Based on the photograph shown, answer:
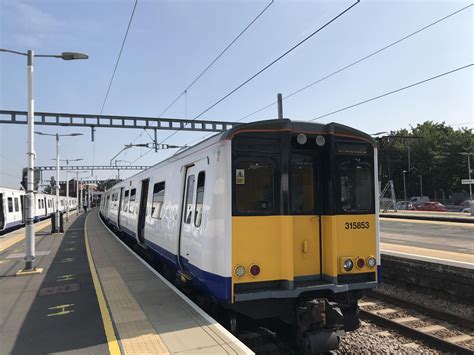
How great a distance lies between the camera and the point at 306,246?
241 inches

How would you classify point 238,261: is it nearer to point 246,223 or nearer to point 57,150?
point 246,223

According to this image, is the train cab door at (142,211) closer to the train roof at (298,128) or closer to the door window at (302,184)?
the door window at (302,184)

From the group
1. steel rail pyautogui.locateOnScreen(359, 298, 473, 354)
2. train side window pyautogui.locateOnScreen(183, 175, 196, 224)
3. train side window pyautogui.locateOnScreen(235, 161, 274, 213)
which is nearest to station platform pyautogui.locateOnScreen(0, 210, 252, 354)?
train side window pyautogui.locateOnScreen(183, 175, 196, 224)

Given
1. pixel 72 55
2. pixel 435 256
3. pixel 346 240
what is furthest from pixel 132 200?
pixel 346 240

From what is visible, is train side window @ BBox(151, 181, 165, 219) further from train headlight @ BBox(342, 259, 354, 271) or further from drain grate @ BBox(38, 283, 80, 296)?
train headlight @ BBox(342, 259, 354, 271)

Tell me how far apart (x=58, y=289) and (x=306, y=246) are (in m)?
5.61

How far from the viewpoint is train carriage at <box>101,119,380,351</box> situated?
5.65 metres

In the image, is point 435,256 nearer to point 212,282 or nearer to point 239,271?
point 239,271

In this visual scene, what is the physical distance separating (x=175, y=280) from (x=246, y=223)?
4.22 metres

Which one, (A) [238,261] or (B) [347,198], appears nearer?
(A) [238,261]

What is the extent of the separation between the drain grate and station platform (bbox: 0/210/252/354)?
0.02 metres

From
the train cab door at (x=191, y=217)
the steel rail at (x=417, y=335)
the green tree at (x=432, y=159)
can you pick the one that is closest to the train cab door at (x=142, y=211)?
the train cab door at (x=191, y=217)

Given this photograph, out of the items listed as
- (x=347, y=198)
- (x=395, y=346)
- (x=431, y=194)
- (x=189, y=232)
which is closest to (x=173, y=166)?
(x=189, y=232)

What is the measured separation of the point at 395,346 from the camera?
6715 millimetres
